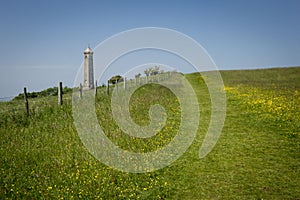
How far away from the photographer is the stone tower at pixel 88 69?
1316 inches

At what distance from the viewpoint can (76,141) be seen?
455 inches

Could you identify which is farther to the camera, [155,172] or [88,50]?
[88,50]

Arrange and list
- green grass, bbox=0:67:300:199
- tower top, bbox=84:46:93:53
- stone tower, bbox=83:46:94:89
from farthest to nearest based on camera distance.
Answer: tower top, bbox=84:46:93:53, stone tower, bbox=83:46:94:89, green grass, bbox=0:67:300:199

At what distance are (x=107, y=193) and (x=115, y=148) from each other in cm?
339

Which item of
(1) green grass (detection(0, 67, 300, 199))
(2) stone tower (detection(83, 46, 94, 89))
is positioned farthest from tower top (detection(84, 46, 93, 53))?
(1) green grass (detection(0, 67, 300, 199))

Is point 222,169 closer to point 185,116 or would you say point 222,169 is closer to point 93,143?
point 93,143

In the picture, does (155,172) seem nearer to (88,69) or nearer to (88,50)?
(88,69)

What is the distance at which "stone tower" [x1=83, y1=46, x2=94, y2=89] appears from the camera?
3344 cm

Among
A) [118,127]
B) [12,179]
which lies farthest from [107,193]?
[118,127]

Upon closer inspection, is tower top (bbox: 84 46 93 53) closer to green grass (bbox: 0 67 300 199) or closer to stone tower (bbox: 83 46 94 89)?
stone tower (bbox: 83 46 94 89)

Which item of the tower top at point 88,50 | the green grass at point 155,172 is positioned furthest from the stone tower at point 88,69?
the green grass at point 155,172

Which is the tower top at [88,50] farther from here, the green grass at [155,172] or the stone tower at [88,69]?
the green grass at [155,172]

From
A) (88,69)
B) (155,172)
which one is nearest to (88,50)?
(88,69)

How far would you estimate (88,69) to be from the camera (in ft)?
110
